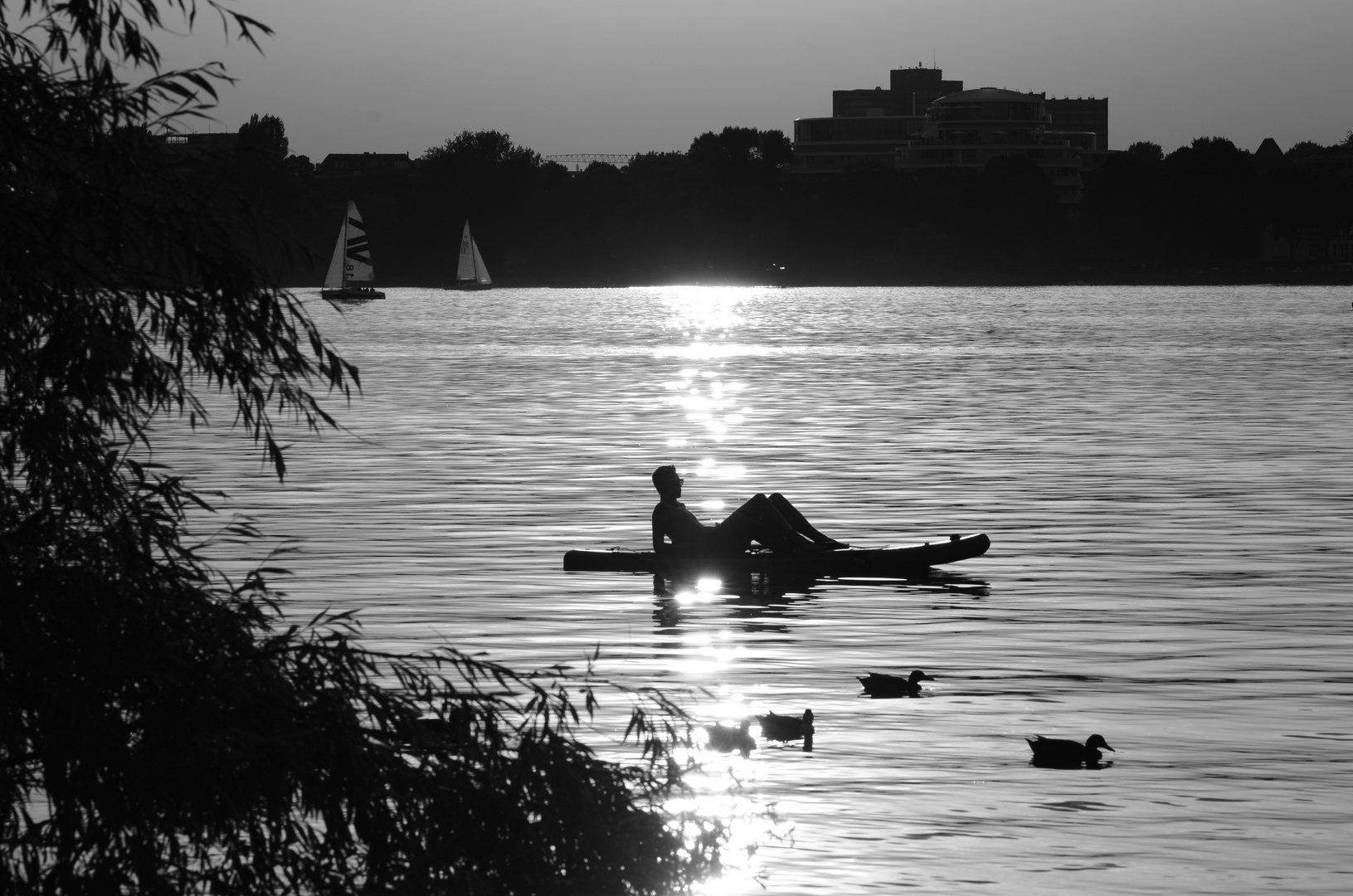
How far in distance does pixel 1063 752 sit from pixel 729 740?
2.13m

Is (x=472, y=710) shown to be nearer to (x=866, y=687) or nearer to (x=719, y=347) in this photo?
(x=866, y=687)

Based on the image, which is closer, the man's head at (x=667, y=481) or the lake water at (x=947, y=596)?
the lake water at (x=947, y=596)

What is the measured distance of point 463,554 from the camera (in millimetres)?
22984

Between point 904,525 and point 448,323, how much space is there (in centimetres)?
9484

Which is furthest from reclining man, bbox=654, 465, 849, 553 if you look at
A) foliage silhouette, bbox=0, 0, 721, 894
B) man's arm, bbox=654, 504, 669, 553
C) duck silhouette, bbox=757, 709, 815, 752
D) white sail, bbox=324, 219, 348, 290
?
white sail, bbox=324, 219, 348, 290

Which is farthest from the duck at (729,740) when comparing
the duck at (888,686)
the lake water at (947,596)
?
the duck at (888,686)

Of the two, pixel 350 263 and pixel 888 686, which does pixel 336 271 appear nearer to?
pixel 350 263

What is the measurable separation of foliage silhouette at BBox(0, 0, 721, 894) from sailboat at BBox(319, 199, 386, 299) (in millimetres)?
118168

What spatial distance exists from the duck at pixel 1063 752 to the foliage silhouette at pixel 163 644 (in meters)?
4.55

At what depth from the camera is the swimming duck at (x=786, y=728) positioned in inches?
510

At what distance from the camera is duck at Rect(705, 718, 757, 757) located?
41.1ft

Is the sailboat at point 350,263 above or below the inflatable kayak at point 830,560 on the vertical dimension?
above

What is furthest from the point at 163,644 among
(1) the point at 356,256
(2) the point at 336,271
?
(2) the point at 336,271

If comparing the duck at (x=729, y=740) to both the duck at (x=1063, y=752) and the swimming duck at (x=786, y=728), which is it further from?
the duck at (x=1063, y=752)
